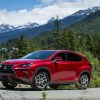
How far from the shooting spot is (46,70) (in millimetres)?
15570

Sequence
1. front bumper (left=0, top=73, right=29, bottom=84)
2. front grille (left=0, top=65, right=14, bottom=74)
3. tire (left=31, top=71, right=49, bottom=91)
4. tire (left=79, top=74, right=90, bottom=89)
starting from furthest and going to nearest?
tire (left=79, top=74, right=90, bottom=89), tire (left=31, top=71, right=49, bottom=91), front grille (left=0, top=65, right=14, bottom=74), front bumper (left=0, top=73, right=29, bottom=84)

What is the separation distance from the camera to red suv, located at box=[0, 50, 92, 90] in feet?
48.8

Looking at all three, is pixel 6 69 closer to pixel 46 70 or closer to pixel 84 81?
pixel 46 70

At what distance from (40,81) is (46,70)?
55cm

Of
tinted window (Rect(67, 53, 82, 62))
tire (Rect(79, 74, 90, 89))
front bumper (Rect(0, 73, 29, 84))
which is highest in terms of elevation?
tinted window (Rect(67, 53, 82, 62))

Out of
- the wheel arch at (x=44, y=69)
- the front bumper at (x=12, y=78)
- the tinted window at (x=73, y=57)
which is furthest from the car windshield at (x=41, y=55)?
the front bumper at (x=12, y=78)

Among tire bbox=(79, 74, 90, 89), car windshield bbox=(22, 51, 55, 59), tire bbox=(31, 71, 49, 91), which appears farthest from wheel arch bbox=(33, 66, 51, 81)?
tire bbox=(79, 74, 90, 89)

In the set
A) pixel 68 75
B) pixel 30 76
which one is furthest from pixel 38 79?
pixel 68 75

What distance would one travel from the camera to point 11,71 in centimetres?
1494

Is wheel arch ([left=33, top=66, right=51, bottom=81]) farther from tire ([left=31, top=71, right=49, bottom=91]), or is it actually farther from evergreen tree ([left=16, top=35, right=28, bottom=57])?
evergreen tree ([left=16, top=35, right=28, bottom=57])

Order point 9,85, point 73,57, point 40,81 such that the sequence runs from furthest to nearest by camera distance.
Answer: point 73,57 < point 9,85 < point 40,81

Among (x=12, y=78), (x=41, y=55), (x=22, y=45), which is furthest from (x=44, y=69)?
(x=22, y=45)

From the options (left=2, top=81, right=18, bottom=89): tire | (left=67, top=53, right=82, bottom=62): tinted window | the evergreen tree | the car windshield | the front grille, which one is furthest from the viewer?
the evergreen tree

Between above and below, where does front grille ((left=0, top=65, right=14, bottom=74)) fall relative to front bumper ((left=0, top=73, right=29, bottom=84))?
above
